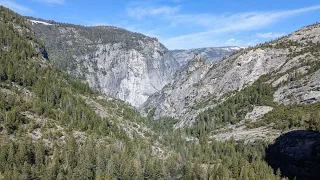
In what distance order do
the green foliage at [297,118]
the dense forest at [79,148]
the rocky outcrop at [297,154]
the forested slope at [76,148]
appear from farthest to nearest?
the green foliage at [297,118] → the rocky outcrop at [297,154] → the dense forest at [79,148] → the forested slope at [76,148]

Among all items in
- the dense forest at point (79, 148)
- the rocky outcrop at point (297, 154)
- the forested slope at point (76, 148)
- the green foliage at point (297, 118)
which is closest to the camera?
the forested slope at point (76, 148)

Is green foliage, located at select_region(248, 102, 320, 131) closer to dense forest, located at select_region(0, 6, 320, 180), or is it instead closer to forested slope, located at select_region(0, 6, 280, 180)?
dense forest, located at select_region(0, 6, 320, 180)

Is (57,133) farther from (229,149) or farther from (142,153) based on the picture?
(229,149)

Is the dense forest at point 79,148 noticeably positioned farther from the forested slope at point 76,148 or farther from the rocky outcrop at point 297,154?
the rocky outcrop at point 297,154

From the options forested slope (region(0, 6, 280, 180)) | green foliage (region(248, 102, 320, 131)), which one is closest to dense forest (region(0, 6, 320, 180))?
forested slope (region(0, 6, 280, 180))

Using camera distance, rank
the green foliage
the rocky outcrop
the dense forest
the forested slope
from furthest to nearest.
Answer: the green foliage → the rocky outcrop → the dense forest → the forested slope

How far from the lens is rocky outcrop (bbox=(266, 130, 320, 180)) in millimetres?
136375

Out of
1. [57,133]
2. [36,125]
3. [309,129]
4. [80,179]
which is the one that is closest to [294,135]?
[309,129]

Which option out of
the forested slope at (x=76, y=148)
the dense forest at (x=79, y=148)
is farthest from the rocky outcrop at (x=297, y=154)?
the forested slope at (x=76, y=148)

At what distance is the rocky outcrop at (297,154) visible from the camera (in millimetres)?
136375

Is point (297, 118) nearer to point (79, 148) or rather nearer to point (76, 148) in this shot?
point (79, 148)

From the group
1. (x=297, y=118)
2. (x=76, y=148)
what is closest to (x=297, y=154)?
(x=297, y=118)

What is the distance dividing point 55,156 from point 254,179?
263 feet

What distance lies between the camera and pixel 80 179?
12081 centimetres
